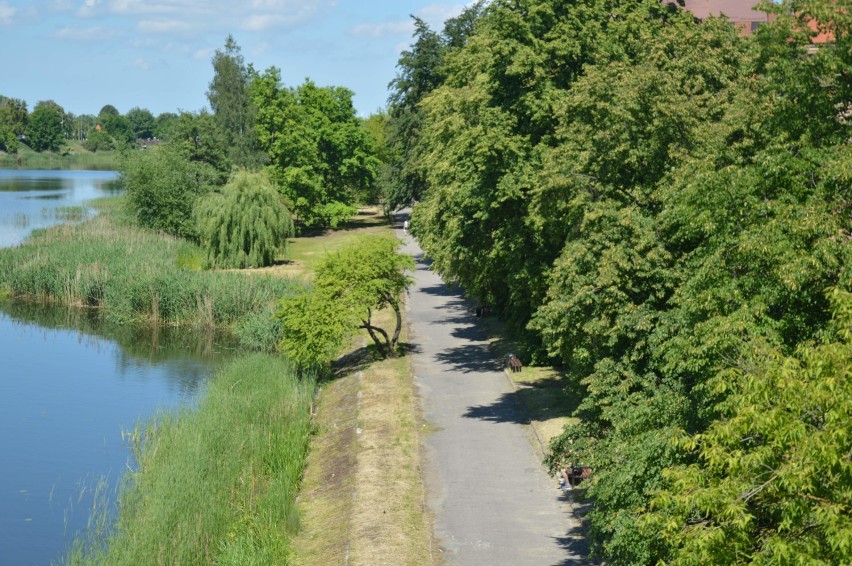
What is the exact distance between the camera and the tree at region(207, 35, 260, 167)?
252ft

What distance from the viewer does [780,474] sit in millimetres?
10086

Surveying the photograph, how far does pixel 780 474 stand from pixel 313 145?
66268mm

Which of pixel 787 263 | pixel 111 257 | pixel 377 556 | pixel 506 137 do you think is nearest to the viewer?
pixel 787 263

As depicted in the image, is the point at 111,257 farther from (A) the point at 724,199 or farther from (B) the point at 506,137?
(A) the point at 724,199

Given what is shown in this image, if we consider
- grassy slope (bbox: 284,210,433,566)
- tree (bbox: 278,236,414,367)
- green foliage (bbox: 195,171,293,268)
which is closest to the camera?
grassy slope (bbox: 284,210,433,566)

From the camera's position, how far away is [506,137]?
27.3 meters

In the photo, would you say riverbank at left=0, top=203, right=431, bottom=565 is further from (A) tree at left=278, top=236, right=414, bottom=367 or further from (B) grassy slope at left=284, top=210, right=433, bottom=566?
(A) tree at left=278, top=236, right=414, bottom=367

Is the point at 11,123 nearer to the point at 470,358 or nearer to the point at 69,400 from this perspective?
the point at 69,400

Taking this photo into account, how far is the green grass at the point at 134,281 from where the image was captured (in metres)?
43.1

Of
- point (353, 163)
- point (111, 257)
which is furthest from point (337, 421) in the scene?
point (353, 163)

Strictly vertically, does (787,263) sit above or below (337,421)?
above

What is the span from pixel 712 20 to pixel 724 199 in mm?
10332

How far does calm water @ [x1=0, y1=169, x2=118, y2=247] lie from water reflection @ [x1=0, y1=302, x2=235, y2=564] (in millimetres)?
19291

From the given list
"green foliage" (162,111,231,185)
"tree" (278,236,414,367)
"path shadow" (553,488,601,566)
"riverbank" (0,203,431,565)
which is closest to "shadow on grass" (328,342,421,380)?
"riverbank" (0,203,431,565)
